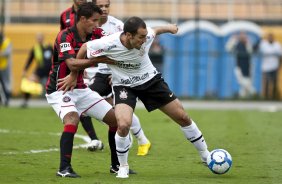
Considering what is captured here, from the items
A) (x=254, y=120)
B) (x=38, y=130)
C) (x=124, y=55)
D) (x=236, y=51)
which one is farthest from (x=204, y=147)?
(x=236, y=51)

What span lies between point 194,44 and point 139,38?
1756 centimetres

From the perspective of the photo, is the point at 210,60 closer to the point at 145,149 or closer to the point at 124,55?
the point at 145,149

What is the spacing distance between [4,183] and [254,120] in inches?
407

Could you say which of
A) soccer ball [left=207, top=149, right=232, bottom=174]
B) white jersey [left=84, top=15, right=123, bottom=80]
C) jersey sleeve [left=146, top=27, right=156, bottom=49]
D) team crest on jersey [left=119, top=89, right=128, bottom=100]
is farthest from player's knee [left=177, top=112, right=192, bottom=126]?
white jersey [left=84, top=15, right=123, bottom=80]

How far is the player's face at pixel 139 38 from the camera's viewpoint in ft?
31.8

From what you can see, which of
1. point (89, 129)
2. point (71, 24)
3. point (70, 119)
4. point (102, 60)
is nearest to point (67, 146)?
point (70, 119)

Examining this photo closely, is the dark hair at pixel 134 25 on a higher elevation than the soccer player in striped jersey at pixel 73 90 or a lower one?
higher

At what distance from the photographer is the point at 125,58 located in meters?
9.98

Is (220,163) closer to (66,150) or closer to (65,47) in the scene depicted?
(66,150)

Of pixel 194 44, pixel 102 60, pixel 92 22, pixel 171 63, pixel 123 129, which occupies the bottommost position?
pixel 171 63

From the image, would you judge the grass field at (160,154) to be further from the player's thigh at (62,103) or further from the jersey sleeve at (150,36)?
the jersey sleeve at (150,36)

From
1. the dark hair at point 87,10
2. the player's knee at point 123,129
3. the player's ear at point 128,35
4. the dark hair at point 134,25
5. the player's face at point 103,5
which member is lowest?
the player's knee at point 123,129

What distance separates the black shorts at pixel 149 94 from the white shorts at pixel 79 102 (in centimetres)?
38

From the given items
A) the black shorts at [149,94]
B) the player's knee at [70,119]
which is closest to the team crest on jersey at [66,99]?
the player's knee at [70,119]
